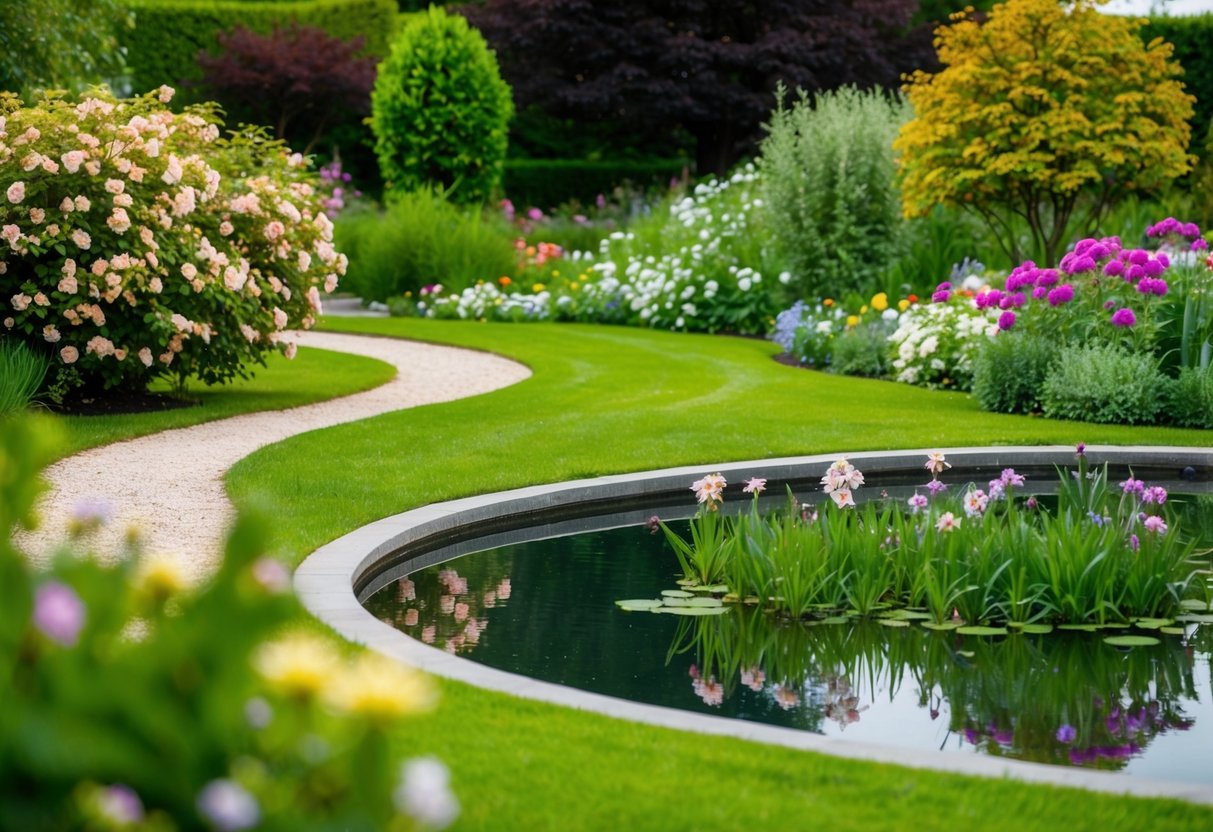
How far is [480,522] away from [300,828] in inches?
218

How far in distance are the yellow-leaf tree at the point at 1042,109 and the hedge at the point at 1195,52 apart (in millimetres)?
12167

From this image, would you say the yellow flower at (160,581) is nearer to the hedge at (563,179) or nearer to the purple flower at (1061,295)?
the purple flower at (1061,295)

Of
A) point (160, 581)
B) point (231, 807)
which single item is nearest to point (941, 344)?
point (160, 581)

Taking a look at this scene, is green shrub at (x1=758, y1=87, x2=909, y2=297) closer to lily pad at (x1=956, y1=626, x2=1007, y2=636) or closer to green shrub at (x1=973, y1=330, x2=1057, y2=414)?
green shrub at (x1=973, y1=330, x2=1057, y2=414)

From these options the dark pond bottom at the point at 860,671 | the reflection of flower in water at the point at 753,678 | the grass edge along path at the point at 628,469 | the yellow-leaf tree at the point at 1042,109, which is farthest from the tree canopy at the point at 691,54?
the reflection of flower in water at the point at 753,678

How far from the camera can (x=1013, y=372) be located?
11250mm

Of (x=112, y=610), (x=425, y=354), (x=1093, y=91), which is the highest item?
(x=1093, y=91)

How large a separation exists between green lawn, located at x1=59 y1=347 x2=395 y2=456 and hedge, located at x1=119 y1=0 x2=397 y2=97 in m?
15.8

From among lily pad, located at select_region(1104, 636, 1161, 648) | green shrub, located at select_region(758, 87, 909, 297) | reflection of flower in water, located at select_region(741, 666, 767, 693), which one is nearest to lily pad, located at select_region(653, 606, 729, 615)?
reflection of flower in water, located at select_region(741, 666, 767, 693)

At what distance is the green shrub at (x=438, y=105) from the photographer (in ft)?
72.2

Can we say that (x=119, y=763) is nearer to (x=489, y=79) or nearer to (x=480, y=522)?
(x=480, y=522)

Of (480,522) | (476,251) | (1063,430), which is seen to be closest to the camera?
(480,522)

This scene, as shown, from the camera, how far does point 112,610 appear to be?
207 cm

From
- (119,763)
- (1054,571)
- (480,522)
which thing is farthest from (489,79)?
(119,763)
